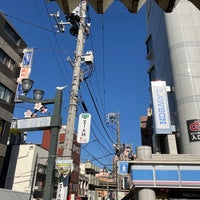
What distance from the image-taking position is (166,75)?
20.4 meters

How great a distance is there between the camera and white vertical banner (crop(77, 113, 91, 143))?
11.7m

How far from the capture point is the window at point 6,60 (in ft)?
83.9

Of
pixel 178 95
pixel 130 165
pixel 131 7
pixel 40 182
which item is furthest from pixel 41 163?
pixel 131 7

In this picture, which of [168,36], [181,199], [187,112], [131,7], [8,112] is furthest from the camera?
[8,112]

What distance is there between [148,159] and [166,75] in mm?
8990

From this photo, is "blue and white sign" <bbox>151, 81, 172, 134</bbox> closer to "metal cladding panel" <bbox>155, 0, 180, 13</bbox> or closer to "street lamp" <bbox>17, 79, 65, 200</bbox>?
"street lamp" <bbox>17, 79, 65, 200</bbox>

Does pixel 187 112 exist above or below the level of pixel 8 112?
below

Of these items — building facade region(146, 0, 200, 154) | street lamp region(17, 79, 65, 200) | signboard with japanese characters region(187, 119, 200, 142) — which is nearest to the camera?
street lamp region(17, 79, 65, 200)

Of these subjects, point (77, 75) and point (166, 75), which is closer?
point (77, 75)

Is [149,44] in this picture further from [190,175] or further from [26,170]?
[26,170]

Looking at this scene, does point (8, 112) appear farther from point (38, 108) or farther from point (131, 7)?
point (131, 7)

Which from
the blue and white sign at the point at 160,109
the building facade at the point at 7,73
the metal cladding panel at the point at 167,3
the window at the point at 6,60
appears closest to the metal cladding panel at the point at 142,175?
the blue and white sign at the point at 160,109

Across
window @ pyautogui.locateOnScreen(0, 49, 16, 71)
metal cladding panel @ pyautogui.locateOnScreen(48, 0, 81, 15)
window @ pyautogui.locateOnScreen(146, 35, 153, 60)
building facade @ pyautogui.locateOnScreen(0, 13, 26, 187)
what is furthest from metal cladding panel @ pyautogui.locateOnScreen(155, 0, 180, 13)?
window @ pyautogui.locateOnScreen(0, 49, 16, 71)

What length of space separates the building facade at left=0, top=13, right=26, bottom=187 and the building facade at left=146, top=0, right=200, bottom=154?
52.0ft
